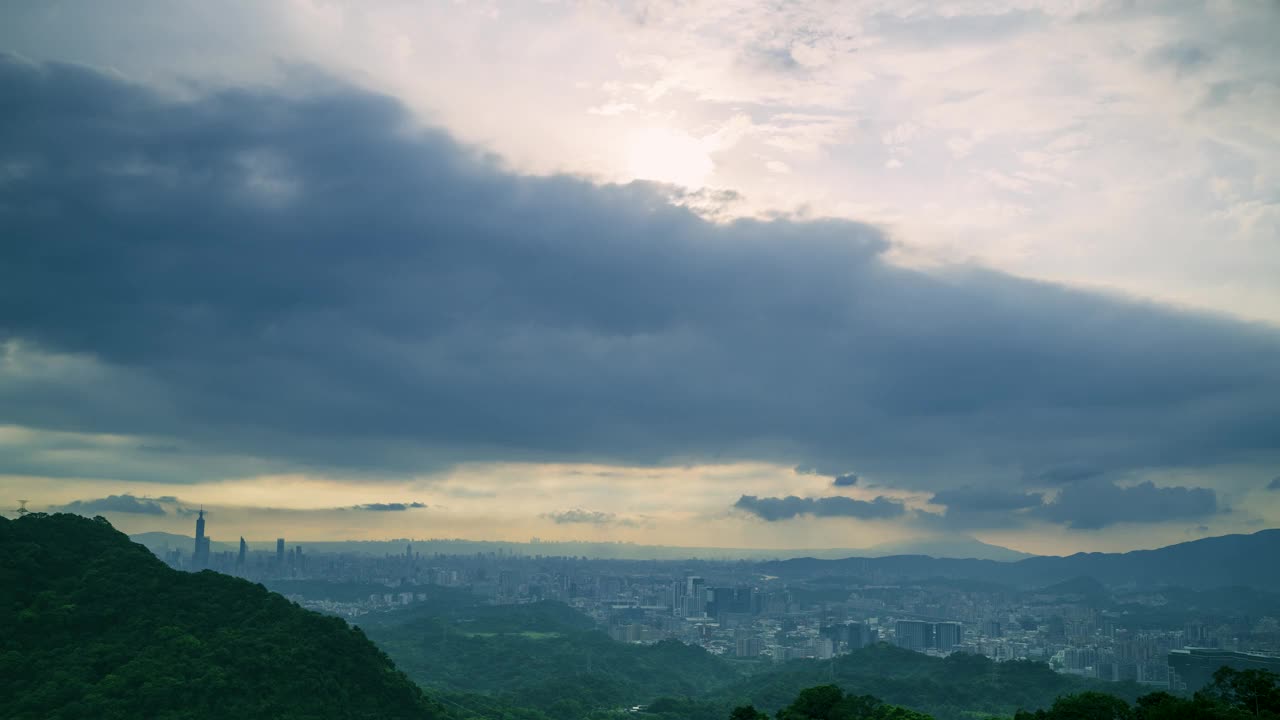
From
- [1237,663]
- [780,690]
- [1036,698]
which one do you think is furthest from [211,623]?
A: [1237,663]

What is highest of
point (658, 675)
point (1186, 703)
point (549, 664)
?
point (1186, 703)

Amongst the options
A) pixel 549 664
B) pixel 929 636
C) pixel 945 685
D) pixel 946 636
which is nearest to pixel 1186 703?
pixel 945 685

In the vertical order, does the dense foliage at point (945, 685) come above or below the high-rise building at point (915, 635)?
above

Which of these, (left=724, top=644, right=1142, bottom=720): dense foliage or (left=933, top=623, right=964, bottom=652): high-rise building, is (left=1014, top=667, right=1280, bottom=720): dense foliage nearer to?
(left=724, top=644, right=1142, bottom=720): dense foliage

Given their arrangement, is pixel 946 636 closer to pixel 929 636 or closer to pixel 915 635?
pixel 929 636

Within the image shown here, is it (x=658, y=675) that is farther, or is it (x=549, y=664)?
(x=658, y=675)

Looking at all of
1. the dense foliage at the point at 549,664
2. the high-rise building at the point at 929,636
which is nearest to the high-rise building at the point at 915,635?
the high-rise building at the point at 929,636

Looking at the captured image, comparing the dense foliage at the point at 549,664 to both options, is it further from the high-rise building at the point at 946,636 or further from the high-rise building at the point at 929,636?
the high-rise building at the point at 946,636

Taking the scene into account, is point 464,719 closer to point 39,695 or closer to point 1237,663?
point 39,695

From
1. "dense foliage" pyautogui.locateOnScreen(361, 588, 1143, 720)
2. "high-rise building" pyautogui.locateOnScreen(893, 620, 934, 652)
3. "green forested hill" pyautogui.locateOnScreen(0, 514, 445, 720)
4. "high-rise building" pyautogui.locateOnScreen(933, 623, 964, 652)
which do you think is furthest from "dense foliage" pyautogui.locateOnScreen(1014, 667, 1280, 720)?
"high-rise building" pyautogui.locateOnScreen(893, 620, 934, 652)

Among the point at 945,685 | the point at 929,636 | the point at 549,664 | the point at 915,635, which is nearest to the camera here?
the point at 945,685
